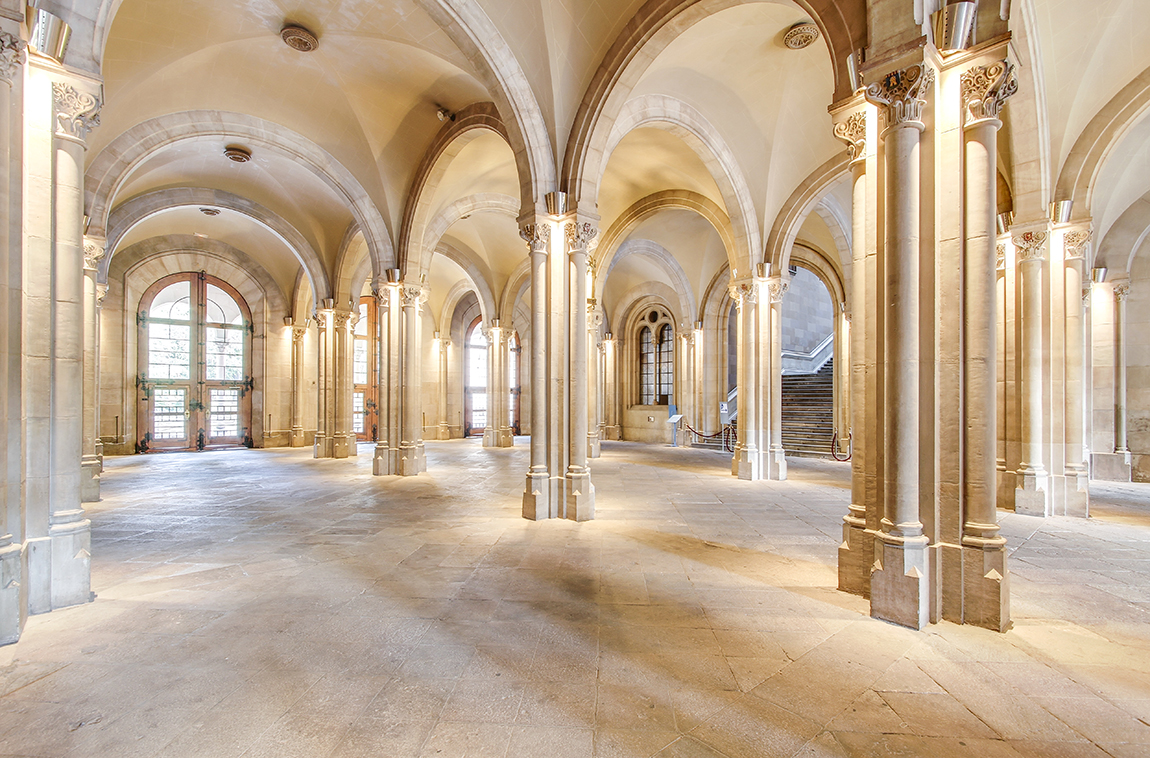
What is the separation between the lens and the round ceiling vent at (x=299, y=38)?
23.2 feet

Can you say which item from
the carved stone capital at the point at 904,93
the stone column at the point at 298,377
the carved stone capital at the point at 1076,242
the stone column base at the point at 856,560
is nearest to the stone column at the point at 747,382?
the carved stone capital at the point at 1076,242

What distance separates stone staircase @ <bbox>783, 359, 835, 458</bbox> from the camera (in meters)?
15.5

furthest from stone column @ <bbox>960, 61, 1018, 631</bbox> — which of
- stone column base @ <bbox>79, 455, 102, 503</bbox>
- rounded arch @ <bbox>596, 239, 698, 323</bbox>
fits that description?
rounded arch @ <bbox>596, 239, 698, 323</bbox>

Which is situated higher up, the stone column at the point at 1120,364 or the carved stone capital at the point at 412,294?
the carved stone capital at the point at 412,294

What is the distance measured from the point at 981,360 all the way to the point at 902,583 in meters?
1.56

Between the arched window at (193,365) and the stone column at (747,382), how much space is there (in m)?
16.4

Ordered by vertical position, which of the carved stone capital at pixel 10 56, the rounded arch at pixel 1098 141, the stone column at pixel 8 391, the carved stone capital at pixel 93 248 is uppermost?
the rounded arch at pixel 1098 141

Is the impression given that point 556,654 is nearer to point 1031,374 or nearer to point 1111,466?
point 1031,374

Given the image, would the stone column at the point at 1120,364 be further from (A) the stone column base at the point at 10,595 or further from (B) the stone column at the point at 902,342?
(A) the stone column base at the point at 10,595

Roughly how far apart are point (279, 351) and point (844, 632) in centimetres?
1953

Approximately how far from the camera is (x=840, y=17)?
426 cm

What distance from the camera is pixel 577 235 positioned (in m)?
6.85

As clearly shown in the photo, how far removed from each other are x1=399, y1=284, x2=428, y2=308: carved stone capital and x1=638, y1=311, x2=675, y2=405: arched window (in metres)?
12.2

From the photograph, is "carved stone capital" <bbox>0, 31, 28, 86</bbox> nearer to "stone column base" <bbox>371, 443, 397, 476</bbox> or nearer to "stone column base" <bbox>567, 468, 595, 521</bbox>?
"stone column base" <bbox>567, 468, 595, 521</bbox>
